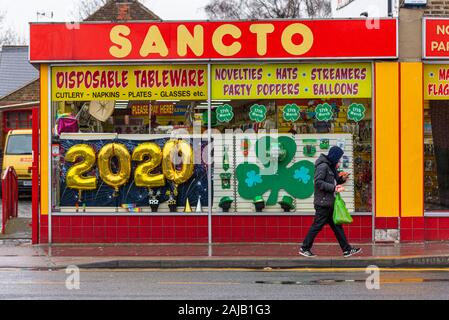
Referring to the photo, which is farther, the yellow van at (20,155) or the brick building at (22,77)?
the brick building at (22,77)

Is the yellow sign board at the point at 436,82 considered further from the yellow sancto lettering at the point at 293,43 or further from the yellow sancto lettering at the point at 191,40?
the yellow sancto lettering at the point at 191,40

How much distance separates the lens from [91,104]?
15875 millimetres

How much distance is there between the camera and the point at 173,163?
51.7 ft

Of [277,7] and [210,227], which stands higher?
[277,7]

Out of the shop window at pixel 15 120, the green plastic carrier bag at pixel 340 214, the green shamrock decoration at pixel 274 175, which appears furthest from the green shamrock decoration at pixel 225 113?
the shop window at pixel 15 120

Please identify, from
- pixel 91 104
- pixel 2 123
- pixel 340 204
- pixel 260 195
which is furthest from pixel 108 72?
pixel 2 123

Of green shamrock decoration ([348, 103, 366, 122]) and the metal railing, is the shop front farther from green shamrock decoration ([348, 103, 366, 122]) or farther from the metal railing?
the metal railing

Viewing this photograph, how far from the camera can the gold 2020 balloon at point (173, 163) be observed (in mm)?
15727

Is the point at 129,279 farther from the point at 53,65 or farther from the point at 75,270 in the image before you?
the point at 53,65

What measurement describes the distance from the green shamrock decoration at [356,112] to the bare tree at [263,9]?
135 ft

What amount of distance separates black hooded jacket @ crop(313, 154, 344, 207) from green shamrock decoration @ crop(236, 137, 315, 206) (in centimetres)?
227

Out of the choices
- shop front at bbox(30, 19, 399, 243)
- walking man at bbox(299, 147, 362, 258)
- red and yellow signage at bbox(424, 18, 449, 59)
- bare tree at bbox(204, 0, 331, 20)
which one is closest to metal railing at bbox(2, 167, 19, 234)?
shop front at bbox(30, 19, 399, 243)

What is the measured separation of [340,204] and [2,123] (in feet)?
80.4

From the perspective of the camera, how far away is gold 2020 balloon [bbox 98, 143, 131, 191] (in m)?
15.8
